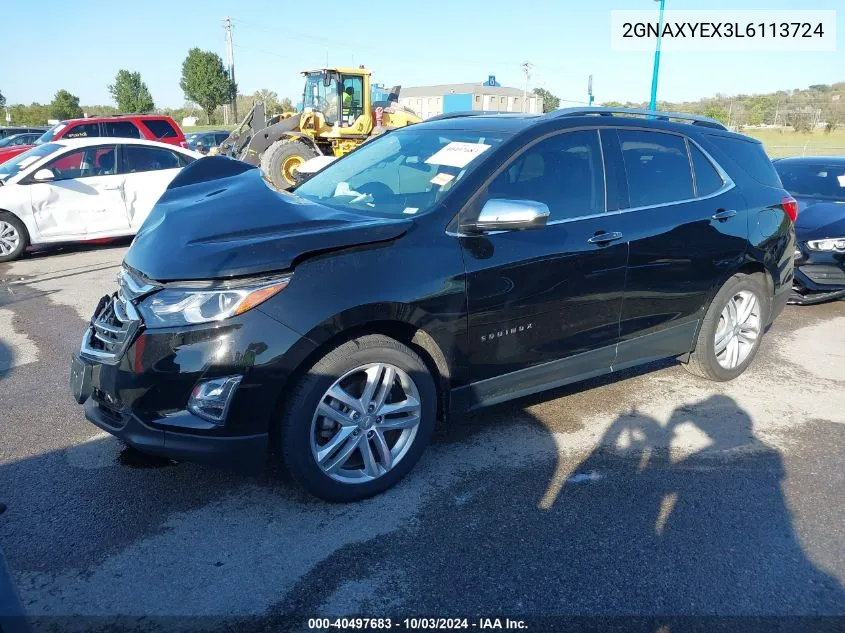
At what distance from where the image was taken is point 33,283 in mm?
8023

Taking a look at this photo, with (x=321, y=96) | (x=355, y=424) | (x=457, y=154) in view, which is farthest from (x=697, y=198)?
(x=321, y=96)

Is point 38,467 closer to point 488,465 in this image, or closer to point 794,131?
point 488,465

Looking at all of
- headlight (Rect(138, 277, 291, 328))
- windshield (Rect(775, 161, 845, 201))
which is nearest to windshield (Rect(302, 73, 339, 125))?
windshield (Rect(775, 161, 845, 201))

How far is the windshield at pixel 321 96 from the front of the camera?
57.2 feet

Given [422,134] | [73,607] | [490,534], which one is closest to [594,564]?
[490,534]

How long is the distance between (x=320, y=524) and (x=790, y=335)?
5.24m

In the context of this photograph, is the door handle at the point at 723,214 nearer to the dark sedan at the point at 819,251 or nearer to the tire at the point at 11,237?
the dark sedan at the point at 819,251

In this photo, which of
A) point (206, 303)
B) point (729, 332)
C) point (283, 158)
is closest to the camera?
point (206, 303)

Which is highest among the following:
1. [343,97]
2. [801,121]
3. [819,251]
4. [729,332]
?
[343,97]

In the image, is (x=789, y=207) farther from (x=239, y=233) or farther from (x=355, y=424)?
(x=239, y=233)

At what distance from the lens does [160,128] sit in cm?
1570

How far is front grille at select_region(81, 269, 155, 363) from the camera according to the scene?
3025 mm

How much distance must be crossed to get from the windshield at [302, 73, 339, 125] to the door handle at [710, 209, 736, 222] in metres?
14.0

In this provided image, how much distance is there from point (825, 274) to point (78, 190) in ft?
31.0
